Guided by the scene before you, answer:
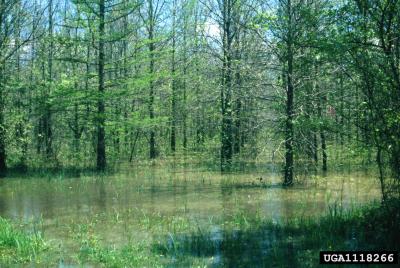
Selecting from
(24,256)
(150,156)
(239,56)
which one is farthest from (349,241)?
(150,156)

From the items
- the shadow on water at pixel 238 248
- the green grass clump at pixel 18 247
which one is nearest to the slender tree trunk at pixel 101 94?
the green grass clump at pixel 18 247

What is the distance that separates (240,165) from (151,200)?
968 cm

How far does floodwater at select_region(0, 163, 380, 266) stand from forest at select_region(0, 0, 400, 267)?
6cm

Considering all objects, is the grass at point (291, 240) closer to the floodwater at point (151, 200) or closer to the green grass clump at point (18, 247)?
the floodwater at point (151, 200)

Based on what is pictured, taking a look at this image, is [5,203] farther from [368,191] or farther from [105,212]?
[368,191]

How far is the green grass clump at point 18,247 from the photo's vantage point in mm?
8609

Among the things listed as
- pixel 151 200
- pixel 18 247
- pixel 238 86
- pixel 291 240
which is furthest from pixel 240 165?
pixel 18 247

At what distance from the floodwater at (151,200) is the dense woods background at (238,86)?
3.98 feet

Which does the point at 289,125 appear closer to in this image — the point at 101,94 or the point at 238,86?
the point at 238,86

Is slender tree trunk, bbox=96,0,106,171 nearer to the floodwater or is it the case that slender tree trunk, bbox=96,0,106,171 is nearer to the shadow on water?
the floodwater

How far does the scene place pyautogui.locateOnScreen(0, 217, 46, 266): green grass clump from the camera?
861cm

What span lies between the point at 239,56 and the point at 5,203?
13970 millimetres

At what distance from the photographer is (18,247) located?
8.95 m

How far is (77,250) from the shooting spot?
9234 millimetres
